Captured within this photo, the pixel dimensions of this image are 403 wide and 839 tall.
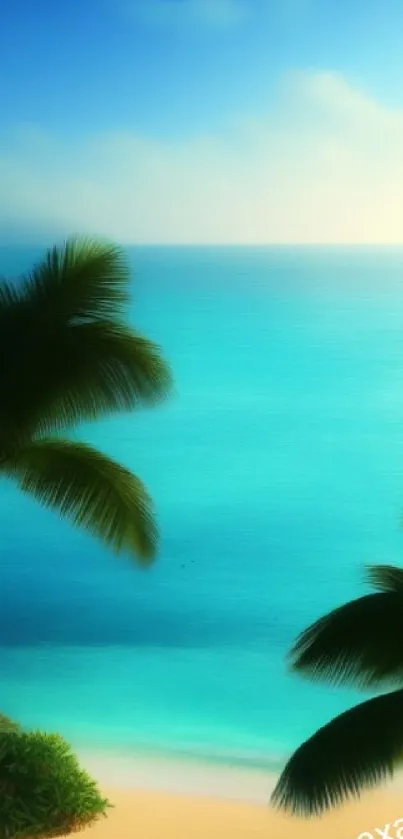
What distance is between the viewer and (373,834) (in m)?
5.29

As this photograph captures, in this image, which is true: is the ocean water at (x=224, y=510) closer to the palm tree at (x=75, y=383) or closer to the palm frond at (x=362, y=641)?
the palm tree at (x=75, y=383)

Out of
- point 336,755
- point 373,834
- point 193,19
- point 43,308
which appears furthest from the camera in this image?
point 193,19

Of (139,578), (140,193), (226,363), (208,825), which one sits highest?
(140,193)

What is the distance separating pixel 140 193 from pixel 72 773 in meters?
3.06

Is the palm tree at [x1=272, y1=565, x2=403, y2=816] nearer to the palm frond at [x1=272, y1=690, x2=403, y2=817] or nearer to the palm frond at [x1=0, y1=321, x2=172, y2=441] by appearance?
the palm frond at [x1=272, y1=690, x2=403, y2=817]

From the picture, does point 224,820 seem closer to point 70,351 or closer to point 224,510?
point 224,510

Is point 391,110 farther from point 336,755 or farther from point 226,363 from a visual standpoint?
point 336,755

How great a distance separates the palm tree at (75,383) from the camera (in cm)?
478

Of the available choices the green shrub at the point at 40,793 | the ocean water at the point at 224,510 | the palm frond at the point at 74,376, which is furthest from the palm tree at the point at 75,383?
the green shrub at the point at 40,793

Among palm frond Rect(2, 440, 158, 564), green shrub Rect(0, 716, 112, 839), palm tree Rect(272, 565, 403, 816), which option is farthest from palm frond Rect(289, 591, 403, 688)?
green shrub Rect(0, 716, 112, 839)

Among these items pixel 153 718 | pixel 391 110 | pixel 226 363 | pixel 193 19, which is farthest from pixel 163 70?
pixel 153 718

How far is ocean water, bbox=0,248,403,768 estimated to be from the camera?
18.9 feet

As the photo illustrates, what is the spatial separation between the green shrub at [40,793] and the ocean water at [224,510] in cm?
33

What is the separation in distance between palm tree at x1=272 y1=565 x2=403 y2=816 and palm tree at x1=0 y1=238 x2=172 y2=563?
1.22 meters
